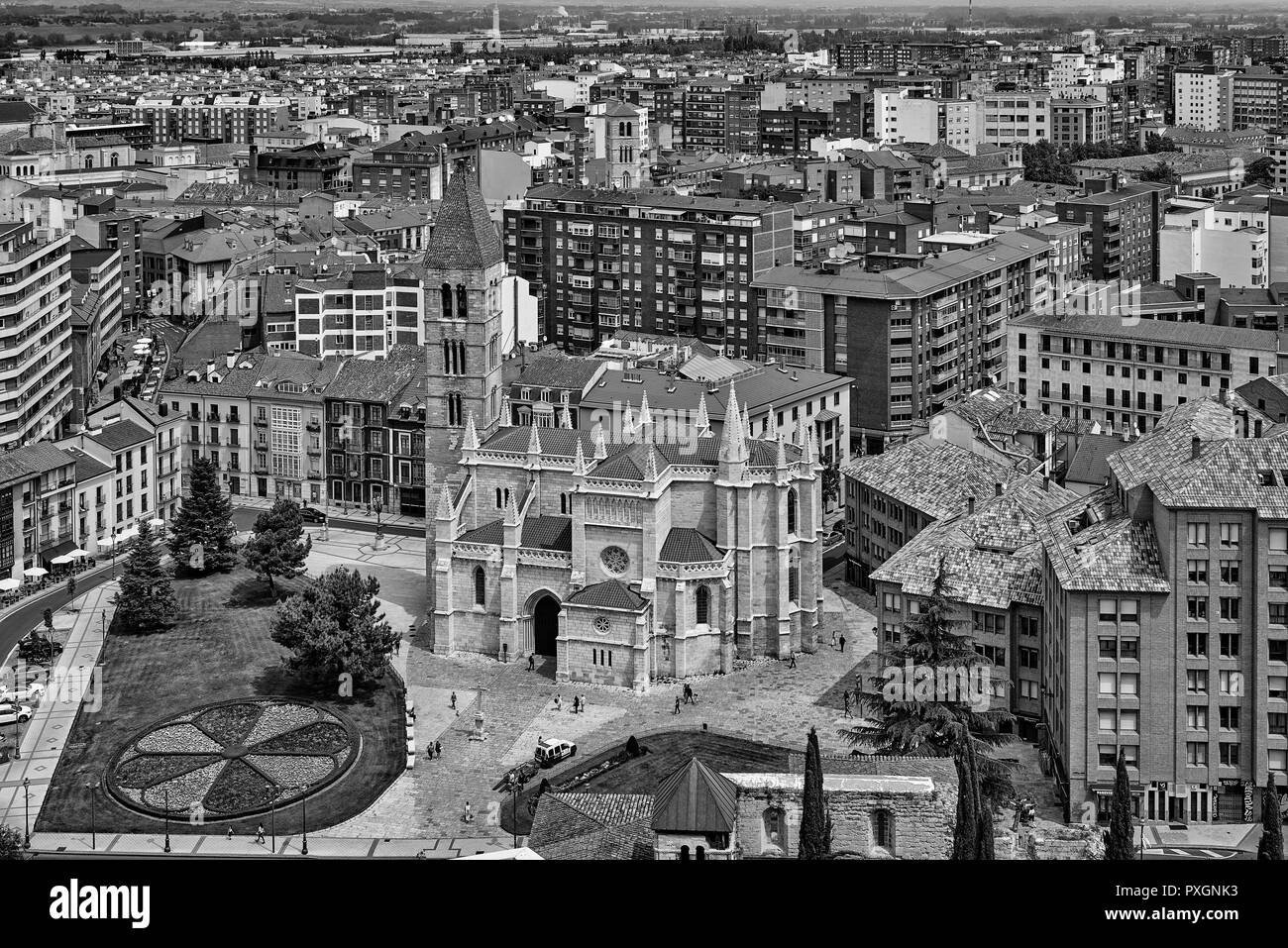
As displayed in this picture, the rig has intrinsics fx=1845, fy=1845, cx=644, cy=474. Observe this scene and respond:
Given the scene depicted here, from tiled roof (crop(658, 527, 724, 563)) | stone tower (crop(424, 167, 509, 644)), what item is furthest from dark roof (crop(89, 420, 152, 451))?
tiled roof (crop(658, 527, 724, 563))

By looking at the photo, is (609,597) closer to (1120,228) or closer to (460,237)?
(460,237)

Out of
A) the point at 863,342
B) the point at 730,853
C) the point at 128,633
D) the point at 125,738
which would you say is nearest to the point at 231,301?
the point at 863,342

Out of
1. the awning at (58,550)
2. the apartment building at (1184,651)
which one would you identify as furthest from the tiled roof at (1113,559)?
the awning at (58,550)

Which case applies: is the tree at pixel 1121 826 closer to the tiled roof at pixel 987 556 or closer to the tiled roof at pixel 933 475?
the tiled roof at pixel 987 556

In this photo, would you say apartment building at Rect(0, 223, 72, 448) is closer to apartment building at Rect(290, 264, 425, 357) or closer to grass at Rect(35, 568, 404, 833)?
apartment building at Rect(290, 264, 425, 357)
